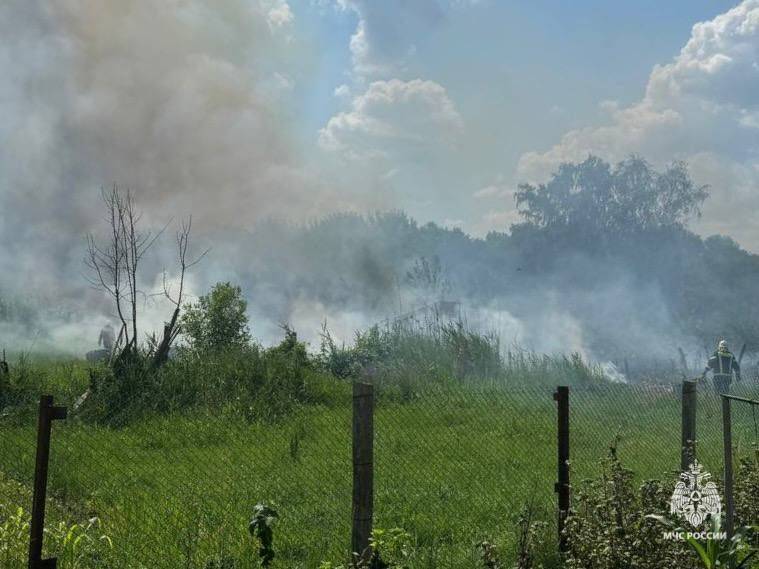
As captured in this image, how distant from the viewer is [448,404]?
1026cm

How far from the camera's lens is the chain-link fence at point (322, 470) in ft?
15.6

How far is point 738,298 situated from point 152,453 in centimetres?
2461

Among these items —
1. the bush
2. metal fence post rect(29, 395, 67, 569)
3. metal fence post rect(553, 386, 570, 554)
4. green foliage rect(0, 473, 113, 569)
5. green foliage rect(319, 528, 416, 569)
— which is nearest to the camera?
metal fence post rect(29, 395, 67, 569)

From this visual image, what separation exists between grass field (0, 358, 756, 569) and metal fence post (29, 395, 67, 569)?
921 mm

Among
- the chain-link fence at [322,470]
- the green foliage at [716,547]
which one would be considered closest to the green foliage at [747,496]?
the chain-link fence at [322,470]

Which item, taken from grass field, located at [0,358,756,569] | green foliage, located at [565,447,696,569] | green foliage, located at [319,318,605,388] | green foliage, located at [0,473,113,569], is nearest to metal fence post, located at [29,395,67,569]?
green foliage, located at [0,473,113,569]

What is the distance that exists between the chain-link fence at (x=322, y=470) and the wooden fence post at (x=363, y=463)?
0.73 meters

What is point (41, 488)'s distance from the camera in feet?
10.9

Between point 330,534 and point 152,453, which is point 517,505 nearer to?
point 330,534

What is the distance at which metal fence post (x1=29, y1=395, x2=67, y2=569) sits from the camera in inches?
130

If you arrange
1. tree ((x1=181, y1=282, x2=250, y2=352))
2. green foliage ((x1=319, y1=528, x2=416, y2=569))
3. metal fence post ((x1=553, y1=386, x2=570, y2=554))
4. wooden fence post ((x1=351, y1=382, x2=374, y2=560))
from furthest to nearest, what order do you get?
tree ((x1=181, y1=282, x2=250, y2=352)) < metal fence post ((x1=553, y1=386, x2=570, y2=554)) < wooden fence post ((x1=351, y1=382, x2=374, y2=560)) < green foliage ((x1=319, y1=528, x2=416, y2=569))

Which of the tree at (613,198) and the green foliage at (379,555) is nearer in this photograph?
the green foliage at (379,555)

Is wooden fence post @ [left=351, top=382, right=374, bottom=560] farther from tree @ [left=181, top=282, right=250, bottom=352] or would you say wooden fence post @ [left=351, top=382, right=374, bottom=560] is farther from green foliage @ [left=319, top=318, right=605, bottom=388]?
tree @ [left=181, top=282, right=250, bottom=352]

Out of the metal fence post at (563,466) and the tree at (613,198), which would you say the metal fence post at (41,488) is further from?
the tree at (613,198)
